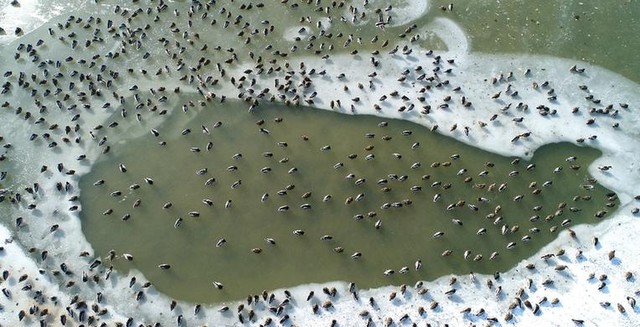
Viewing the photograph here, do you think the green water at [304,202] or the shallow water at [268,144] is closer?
the green water at [304,202]

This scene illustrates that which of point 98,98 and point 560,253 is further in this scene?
point 98,98

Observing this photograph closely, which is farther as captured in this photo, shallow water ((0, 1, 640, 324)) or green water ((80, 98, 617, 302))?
shallow water ((0, 1, 640, 324))

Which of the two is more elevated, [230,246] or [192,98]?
[192,98]

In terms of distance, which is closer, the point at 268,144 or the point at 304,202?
the point at 304,202

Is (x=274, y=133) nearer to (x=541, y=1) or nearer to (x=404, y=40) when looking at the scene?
(x=404, y=40)

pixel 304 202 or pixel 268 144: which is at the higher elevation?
pixel 268 144

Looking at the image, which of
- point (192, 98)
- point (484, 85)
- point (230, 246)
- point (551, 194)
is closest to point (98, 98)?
point (192, 98)

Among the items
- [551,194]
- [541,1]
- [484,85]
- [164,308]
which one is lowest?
[164,308]

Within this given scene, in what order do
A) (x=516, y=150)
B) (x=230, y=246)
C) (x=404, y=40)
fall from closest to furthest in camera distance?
(x=230, y=246)
(x=516, y=150)
(x=404, y=40)
